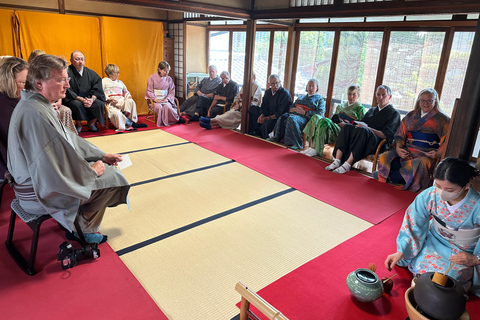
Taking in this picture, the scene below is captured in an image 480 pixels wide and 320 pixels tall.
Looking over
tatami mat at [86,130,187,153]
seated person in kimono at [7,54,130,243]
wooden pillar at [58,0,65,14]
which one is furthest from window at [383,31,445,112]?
wooden pillar at [58,0,65,14]

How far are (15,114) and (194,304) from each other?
1.51 m

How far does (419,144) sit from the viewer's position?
357 cm

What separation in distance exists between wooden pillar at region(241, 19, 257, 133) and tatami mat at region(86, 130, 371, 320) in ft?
6.68

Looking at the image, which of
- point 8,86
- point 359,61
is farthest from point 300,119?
point 8,86

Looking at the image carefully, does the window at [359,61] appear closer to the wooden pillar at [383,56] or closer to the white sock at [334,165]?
the wooden pillar at [383,56]

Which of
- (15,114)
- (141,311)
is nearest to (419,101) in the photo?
(141,311)

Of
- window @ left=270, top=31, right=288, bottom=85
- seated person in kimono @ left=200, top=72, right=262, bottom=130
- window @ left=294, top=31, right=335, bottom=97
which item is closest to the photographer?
window @ left=294, top=31, right=335, bottom=97

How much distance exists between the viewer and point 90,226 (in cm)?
233

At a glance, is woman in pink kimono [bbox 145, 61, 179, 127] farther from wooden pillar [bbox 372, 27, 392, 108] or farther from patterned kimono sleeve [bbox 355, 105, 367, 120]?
wooden pillar [bbox 372, 27, 392, 108]

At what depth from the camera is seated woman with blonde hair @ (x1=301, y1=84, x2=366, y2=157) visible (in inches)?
171

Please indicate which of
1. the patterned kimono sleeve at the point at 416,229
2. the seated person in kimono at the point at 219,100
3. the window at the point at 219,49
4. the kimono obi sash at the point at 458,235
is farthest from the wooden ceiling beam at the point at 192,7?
the kimono obi sash at the point at 458,235

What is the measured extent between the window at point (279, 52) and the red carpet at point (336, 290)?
4.67m

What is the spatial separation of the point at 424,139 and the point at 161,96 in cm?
451

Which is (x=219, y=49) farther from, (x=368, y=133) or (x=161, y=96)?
(x=368, y=133)
